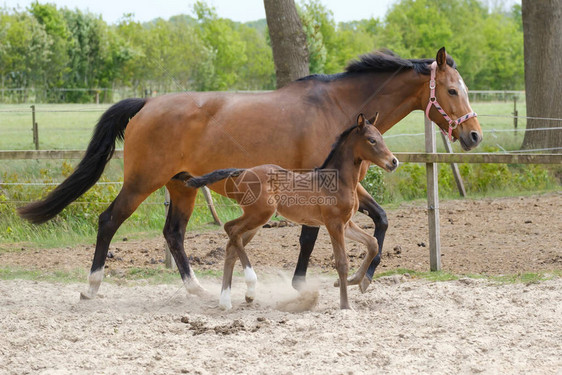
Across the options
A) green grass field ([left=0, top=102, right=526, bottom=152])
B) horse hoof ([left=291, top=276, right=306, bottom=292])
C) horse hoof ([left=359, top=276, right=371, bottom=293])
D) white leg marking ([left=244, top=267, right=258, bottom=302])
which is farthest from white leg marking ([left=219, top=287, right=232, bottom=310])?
green grass field ([left=0, top=102, right=526, bottom=152])

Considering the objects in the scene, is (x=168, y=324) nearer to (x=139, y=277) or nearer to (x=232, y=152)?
(x=232, y=152)

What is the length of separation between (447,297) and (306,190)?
4.73 feet

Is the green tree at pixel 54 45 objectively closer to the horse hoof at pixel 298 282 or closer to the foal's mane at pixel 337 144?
the horse hoof at pixel 298 282

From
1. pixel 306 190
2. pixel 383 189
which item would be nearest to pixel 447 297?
pixel 306 190

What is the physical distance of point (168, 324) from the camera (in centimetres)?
453

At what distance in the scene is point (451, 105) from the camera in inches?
205

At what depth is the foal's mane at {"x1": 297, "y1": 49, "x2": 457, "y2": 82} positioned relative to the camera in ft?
17.8

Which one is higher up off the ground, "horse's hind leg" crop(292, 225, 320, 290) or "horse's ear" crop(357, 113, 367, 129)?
"horse's ear" crop(357, 113, 367, 129)

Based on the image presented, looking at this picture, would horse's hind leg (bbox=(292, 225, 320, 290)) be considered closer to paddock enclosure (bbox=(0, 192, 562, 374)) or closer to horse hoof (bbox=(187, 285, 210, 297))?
paddock enclosure (bbox=(0, 192, 562, 374))

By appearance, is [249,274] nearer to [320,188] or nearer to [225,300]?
[225,300]

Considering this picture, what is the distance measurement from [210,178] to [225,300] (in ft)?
3.56

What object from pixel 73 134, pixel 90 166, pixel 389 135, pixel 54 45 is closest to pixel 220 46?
pixel 54 45

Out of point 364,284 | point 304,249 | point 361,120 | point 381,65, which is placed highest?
point 381,65

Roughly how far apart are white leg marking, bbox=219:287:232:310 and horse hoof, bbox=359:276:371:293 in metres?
1.14
